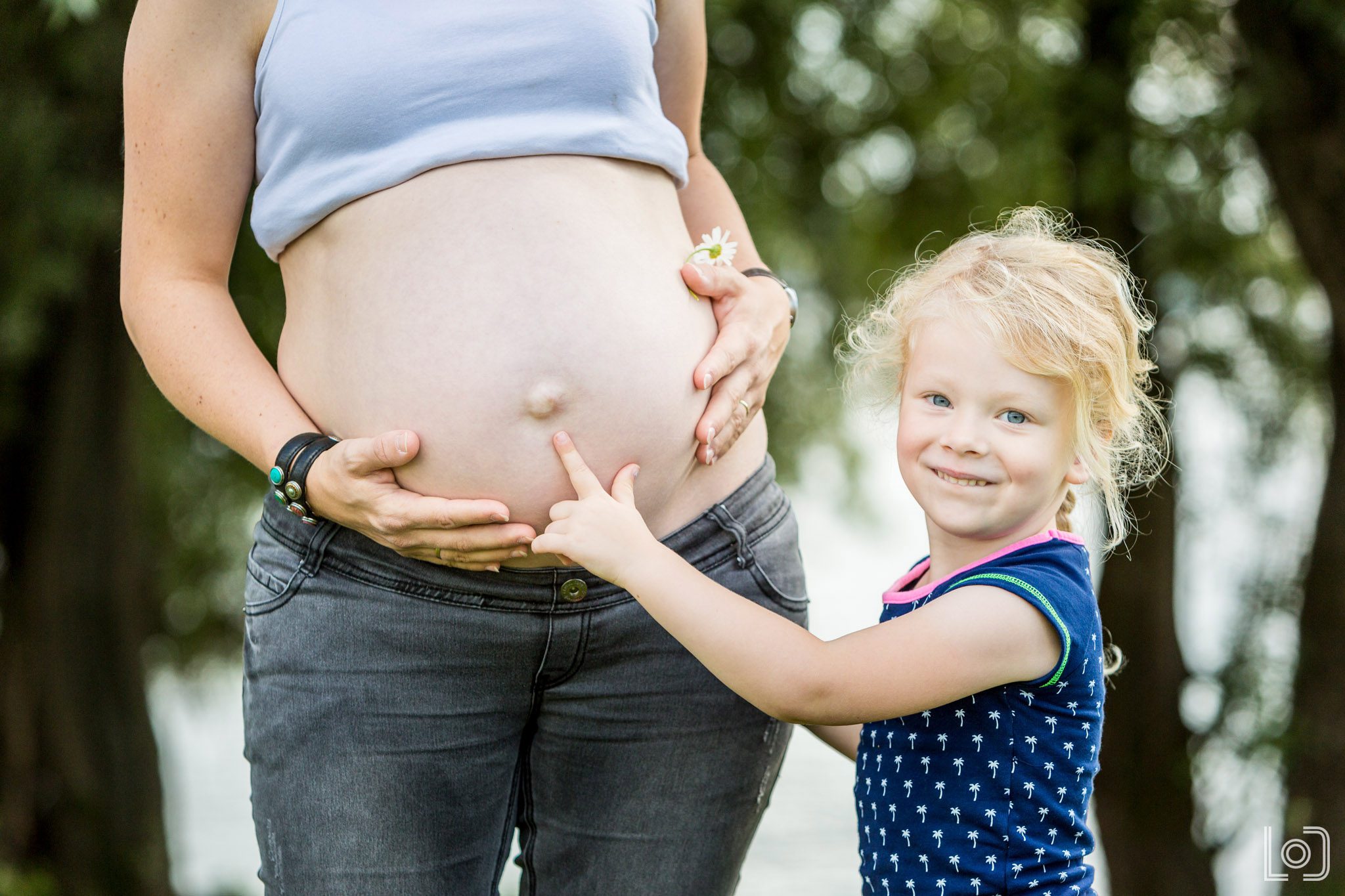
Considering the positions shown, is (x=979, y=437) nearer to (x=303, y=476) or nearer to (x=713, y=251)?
(x=713, y=251)

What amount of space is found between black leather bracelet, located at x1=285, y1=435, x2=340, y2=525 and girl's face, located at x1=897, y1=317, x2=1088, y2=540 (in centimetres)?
60

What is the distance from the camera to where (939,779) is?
1.32 m

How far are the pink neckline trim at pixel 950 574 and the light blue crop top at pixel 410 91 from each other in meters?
0.59

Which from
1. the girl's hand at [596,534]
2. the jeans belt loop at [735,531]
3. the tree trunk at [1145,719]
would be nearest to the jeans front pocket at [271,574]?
the girl's hand at [596,534]

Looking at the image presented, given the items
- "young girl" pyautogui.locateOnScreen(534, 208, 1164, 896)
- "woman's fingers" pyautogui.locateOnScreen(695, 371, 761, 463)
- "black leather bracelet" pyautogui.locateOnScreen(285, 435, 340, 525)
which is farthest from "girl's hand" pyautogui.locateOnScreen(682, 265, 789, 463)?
"black leather bracelet" pyautogui.locateOnScreen(285, 435, 340, 525)

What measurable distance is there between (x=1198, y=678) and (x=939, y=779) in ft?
11.0

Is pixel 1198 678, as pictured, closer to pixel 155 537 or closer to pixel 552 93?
pixel 552 93

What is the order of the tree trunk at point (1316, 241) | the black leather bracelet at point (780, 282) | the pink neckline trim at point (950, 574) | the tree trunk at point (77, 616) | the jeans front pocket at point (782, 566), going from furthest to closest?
1. the tree trunk at point (77, 616)
2. the tree trunk at point (1316, 241)
3. the black leather bracelet at point (780, 282)
4. the jeans front pocket at point (782, 566)
5. the pink neckline trim at point (950, 574)

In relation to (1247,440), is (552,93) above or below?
above

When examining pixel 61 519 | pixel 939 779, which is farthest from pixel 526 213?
pixel 61 519

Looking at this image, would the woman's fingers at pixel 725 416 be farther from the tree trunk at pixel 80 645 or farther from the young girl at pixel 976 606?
the tree trunk at pixel 80 645

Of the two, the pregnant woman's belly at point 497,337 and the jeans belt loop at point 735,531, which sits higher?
the pregnant woman's belly at point 497,337

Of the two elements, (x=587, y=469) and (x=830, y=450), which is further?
(x=830, y=450)

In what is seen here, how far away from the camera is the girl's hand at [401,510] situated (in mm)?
1238
